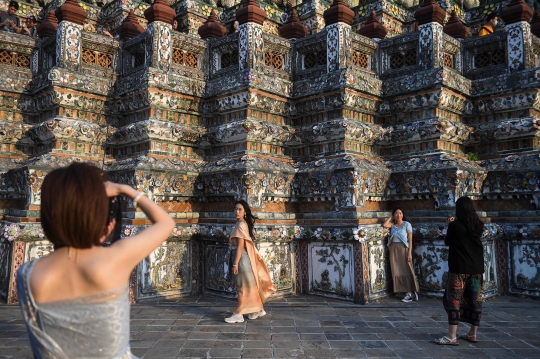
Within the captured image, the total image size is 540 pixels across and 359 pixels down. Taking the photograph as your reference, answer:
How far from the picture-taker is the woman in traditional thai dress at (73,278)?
7.14ft

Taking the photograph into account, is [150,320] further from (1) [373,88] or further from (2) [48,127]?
(1) [373,88]

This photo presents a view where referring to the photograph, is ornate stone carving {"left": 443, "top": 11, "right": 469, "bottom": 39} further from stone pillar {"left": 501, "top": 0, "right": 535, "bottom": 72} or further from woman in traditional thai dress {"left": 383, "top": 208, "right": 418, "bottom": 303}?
woman in traditional thai dress {"left": 383, "top": 208, "right": 418, "bottom": 303}

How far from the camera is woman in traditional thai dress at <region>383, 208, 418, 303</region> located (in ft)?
27.5

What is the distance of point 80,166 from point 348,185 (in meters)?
6.46

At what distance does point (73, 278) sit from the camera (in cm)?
221

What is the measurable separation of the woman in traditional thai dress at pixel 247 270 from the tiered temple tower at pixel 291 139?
106 centimetres

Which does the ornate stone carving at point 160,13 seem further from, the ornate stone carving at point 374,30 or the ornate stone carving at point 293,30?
the ornate stone carving at point 374,30

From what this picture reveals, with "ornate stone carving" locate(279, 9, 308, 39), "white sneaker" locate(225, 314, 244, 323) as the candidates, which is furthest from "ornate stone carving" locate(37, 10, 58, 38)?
"white sneaker" locate(225, 314, 244, 323)

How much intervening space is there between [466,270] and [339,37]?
16.8 feet

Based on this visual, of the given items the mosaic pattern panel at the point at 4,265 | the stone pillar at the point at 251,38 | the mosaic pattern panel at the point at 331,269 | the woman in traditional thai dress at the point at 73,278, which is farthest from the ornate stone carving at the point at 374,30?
the woman in traditional thai dress at the point at 73,278

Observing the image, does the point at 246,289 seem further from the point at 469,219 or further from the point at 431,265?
the point at 431,265

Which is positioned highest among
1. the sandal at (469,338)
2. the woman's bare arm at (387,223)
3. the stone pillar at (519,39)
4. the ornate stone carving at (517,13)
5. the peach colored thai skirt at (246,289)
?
the ornate stone carving at (517,13)

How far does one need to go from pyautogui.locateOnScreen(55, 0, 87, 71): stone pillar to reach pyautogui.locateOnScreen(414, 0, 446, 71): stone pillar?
264 inches

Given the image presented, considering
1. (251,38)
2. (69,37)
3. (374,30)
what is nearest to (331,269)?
(251,38)
